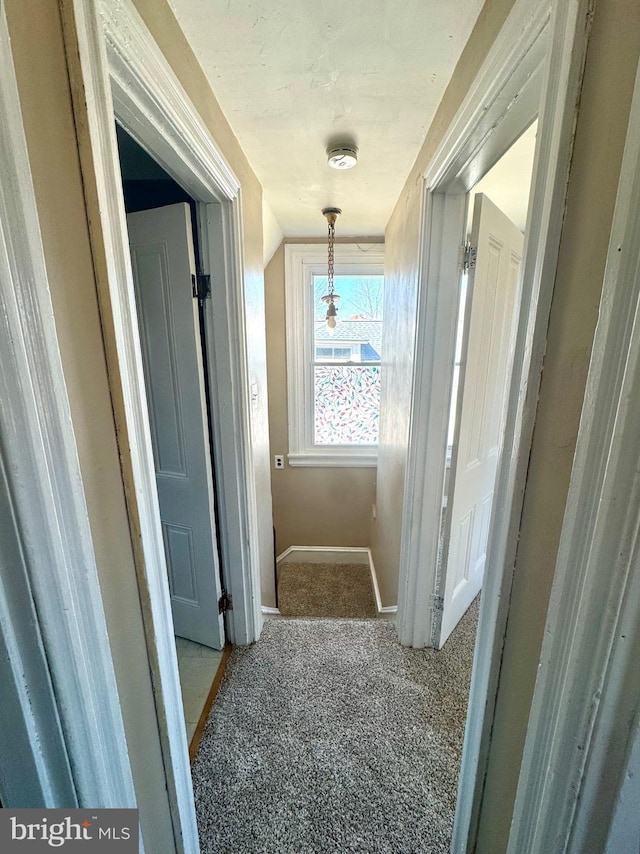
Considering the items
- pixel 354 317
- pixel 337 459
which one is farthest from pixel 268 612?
pixel 354 317

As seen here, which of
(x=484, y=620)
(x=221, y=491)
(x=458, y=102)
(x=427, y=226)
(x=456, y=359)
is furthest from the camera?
(x=221, y=491)

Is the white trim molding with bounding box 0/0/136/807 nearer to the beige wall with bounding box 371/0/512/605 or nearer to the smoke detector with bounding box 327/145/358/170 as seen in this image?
the beige wall with bounding box 371/0/512/605

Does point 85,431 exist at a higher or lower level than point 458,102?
lower

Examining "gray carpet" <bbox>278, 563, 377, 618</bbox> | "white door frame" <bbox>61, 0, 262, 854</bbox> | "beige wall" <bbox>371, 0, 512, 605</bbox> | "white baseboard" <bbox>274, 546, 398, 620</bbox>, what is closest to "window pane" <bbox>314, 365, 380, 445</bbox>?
"beige wall" <bbox>371, 0, 512, 605</bbox>

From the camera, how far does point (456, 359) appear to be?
1.45 meters

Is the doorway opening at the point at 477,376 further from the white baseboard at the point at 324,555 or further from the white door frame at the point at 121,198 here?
the white baseboard at the point at 324,555

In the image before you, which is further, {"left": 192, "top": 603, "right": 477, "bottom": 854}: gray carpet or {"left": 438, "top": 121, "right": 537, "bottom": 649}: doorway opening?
{"left": 438, "top": 121, "right": 537, "bottom": 649}: doorway opening

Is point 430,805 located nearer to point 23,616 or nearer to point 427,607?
point 427,607

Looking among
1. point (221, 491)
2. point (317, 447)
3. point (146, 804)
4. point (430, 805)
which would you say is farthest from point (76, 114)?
point (317, 447)

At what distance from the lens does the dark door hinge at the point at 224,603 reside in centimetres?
165

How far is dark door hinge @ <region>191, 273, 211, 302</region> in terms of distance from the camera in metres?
1.39

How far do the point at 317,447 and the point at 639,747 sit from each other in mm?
3002

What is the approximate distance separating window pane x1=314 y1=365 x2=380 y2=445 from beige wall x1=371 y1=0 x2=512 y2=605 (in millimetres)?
560

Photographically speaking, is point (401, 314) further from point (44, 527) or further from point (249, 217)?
point (44, 527)
